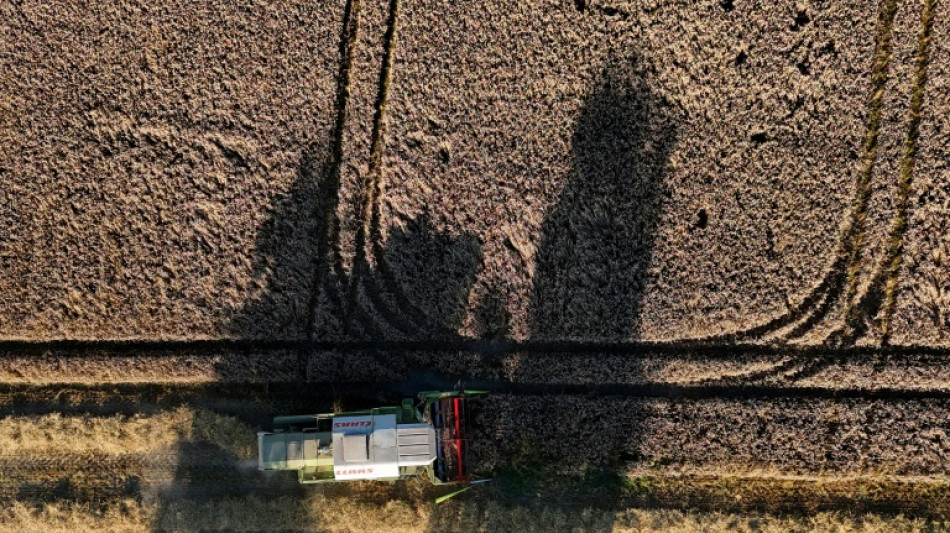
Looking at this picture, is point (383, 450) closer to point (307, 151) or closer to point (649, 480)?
point (649, 480)

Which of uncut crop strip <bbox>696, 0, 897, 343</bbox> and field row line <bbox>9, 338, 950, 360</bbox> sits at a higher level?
uncut crop strip <bbox>696, 0, 897, 343</bbox>

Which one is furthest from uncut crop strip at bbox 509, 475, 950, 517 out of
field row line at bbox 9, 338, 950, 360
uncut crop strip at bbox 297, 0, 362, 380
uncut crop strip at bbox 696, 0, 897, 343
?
uncut crop strip at bbox 297, 0, 362, 380

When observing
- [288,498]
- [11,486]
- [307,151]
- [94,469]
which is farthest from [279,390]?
[11,486]

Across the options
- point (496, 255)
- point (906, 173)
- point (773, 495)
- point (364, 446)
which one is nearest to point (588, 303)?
point (496, 255)

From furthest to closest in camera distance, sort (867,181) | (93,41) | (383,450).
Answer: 1. (93,41)
2. (867,181)
3. (383,450)

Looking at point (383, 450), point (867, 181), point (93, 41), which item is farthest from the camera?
point (93, 41)

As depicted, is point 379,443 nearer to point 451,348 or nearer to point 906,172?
point 451,348

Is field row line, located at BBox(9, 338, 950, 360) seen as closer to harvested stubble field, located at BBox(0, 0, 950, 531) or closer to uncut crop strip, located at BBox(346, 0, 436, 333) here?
harvested stubble field, located at BBox(0, 0, 950, 531)
